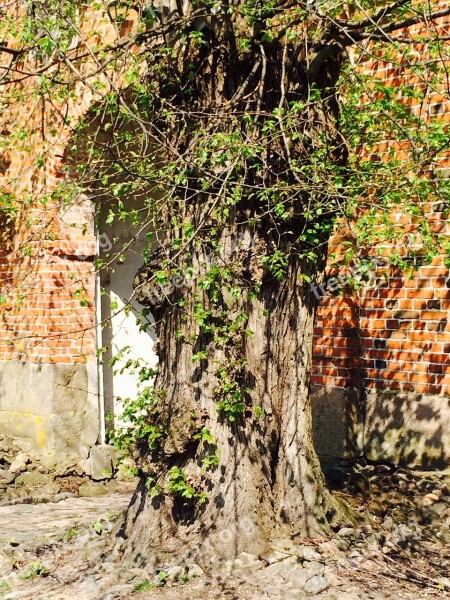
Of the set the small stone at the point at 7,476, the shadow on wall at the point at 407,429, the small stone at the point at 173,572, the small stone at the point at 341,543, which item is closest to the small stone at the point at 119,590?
the small stone at the point at 173,572

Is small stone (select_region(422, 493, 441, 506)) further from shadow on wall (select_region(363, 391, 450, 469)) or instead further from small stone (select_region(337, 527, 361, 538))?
small stone (select_region(337, 527, 361, 538))

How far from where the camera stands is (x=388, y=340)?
19.6 ft

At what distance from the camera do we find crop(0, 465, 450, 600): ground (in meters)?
4.26

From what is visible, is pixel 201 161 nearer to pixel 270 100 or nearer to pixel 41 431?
pixel 270 100

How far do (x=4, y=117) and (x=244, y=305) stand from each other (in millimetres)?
5086

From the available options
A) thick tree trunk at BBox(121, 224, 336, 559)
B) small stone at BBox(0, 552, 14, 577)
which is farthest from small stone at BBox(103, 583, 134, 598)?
small stone at BBox(0, 552, 14, 577)

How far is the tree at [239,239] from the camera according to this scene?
445 centimetres

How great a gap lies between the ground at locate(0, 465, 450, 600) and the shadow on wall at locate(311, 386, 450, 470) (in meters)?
0.17

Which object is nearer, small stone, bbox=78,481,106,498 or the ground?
the ground

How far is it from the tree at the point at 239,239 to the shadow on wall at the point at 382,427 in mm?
1220

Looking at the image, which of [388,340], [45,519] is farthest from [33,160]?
[388,340]

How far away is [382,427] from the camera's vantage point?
5.95m

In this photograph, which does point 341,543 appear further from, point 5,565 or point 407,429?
point 5,565

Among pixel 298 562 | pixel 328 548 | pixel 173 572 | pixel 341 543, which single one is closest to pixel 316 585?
pixel 298 562
